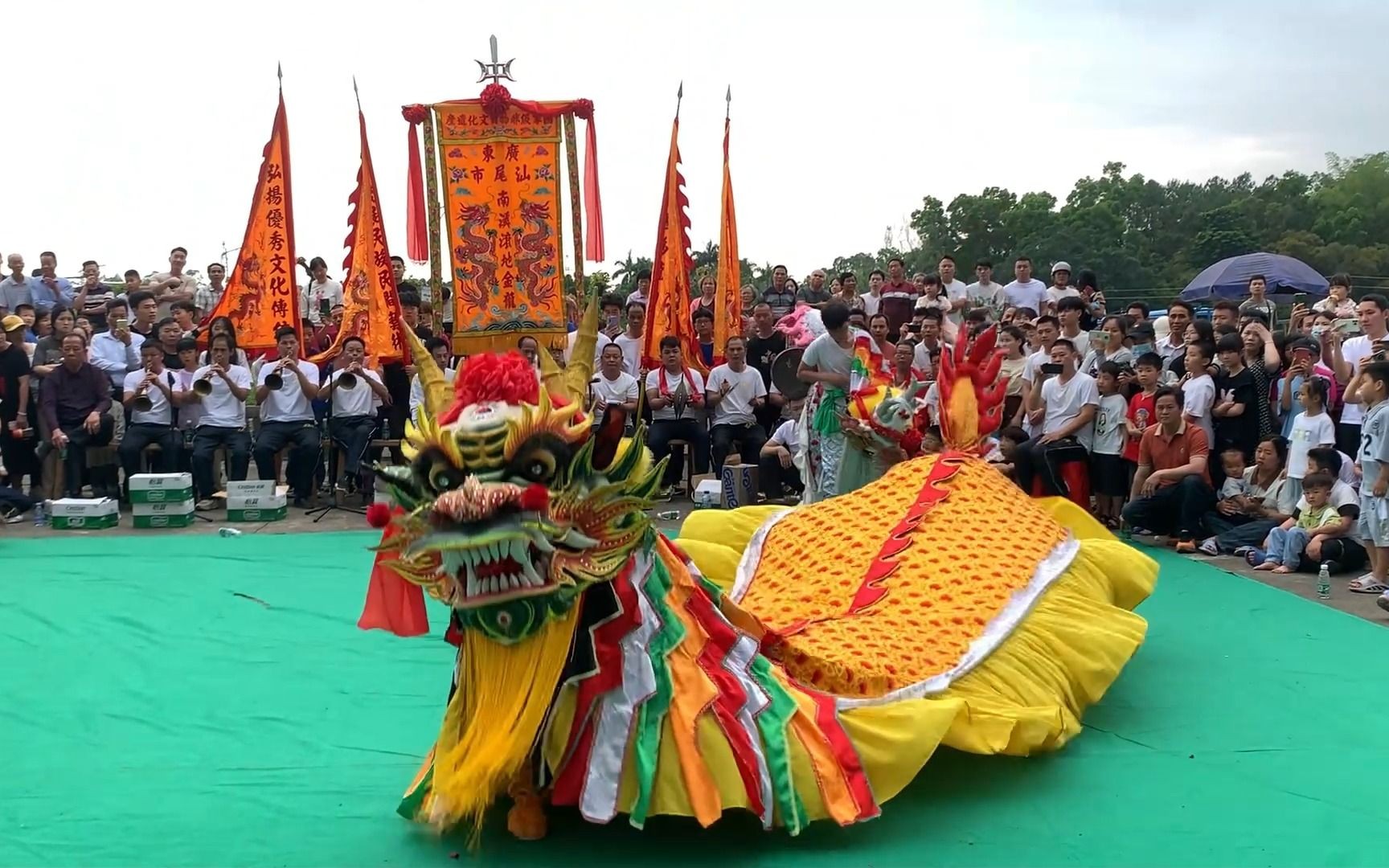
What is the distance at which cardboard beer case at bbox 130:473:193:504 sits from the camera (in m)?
7.46

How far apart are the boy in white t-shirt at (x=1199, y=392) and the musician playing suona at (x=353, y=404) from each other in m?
5.02

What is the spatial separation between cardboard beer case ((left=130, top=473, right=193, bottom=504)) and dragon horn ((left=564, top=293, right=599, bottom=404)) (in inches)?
224

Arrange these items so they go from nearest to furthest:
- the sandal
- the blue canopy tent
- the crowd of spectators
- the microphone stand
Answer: the sandal
the crowd of spectators
the microphone stand
the blue canopy tent

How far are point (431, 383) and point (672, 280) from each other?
5.81 m

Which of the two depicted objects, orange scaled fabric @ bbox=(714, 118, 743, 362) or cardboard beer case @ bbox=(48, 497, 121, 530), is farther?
orange scaled fabric @ bbox=(714, 118, 743, 362)

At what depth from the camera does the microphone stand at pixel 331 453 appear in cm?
794

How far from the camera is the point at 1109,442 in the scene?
283 inches

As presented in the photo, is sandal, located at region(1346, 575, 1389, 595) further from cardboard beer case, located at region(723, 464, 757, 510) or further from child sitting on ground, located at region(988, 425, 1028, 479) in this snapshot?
cardboard beer case, located at region(723, 464, 757, 510)

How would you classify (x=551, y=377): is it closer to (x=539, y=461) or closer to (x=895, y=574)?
(x=539, y=461)

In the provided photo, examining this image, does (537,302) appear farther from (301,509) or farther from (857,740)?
(857,740)

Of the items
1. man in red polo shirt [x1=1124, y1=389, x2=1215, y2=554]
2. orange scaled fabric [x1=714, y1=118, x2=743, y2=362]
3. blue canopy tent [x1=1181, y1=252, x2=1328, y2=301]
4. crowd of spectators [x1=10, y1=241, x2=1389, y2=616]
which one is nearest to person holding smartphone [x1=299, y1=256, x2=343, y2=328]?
crowd of spectators [x1=10, y1=241, x2=1389, y2=616]

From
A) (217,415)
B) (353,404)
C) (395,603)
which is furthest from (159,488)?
(395,603)

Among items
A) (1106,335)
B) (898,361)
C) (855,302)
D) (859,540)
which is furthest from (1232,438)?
(859,540)

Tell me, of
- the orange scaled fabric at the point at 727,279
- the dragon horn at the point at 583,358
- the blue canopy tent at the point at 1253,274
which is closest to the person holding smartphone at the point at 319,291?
the orange scaled fabric at the point at 727,279
